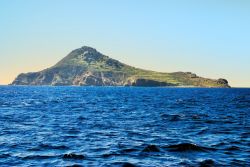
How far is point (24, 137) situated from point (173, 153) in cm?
1475

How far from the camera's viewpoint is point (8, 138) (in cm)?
3191

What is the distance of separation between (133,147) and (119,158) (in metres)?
4.08

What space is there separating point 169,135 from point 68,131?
34.9 ft

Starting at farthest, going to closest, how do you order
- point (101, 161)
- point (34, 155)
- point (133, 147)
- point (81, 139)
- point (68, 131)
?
point (68, 131)
point (81, 139)
point (133, 147)
point (34, 155)
point (101, 161)

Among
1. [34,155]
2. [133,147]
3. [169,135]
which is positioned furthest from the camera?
[169,135]

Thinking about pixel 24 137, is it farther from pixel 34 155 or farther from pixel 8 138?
pixel 34 155

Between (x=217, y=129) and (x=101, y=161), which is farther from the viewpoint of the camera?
(x=217, y=129)

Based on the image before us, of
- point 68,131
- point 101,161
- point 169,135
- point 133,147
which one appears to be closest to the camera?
point 101,161

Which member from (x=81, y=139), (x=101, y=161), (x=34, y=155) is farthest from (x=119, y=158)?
(x=81, y=139)

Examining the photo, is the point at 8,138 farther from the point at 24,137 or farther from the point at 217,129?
the point at 217,129

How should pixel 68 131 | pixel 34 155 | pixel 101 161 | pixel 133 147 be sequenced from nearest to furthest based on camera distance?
1. pixel 101 161
2. pixel 34 155
3. pixel 133 147
4. pixel 68 131

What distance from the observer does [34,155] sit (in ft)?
80.7

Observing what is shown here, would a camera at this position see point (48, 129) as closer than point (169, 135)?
No

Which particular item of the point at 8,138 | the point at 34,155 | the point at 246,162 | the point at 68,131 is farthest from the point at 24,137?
the point at 246,162
